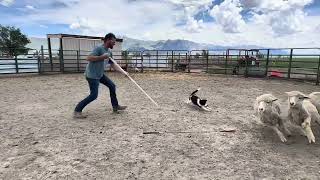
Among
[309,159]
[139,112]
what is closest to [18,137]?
[139,112]

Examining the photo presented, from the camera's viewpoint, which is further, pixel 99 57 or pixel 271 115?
pixel 99 57

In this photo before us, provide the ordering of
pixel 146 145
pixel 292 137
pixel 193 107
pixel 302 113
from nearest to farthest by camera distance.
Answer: pixel 146 145
pixel 302 113
pixel 292 137
pixel 193 107

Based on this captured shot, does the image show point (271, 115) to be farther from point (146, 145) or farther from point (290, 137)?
point (146, 145)

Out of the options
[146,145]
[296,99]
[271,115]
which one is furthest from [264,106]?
[146,145]

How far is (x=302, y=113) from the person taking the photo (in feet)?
16.3

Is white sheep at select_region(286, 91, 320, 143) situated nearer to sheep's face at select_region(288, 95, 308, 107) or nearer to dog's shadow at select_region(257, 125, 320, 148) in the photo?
sheep's face at select_region(288, 95, 308, 107)

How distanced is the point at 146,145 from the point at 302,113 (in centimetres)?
255

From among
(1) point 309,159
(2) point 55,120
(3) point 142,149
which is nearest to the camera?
(1) point 309,159

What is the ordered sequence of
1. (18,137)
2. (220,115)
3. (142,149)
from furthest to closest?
(220,115) < (18,137) < (142,149)

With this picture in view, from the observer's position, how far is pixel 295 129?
5492 millimetres

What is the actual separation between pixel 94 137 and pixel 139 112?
1.95 metres

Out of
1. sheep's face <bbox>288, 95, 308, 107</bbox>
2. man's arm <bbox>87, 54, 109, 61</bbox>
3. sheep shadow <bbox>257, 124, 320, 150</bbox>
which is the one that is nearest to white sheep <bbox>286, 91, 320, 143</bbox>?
sheep's face <bbox>288, 95, 308, 107</bbox>

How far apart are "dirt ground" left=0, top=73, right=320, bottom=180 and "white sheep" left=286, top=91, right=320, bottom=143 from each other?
0.20 metres

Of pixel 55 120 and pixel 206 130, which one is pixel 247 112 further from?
pixel 55 120
